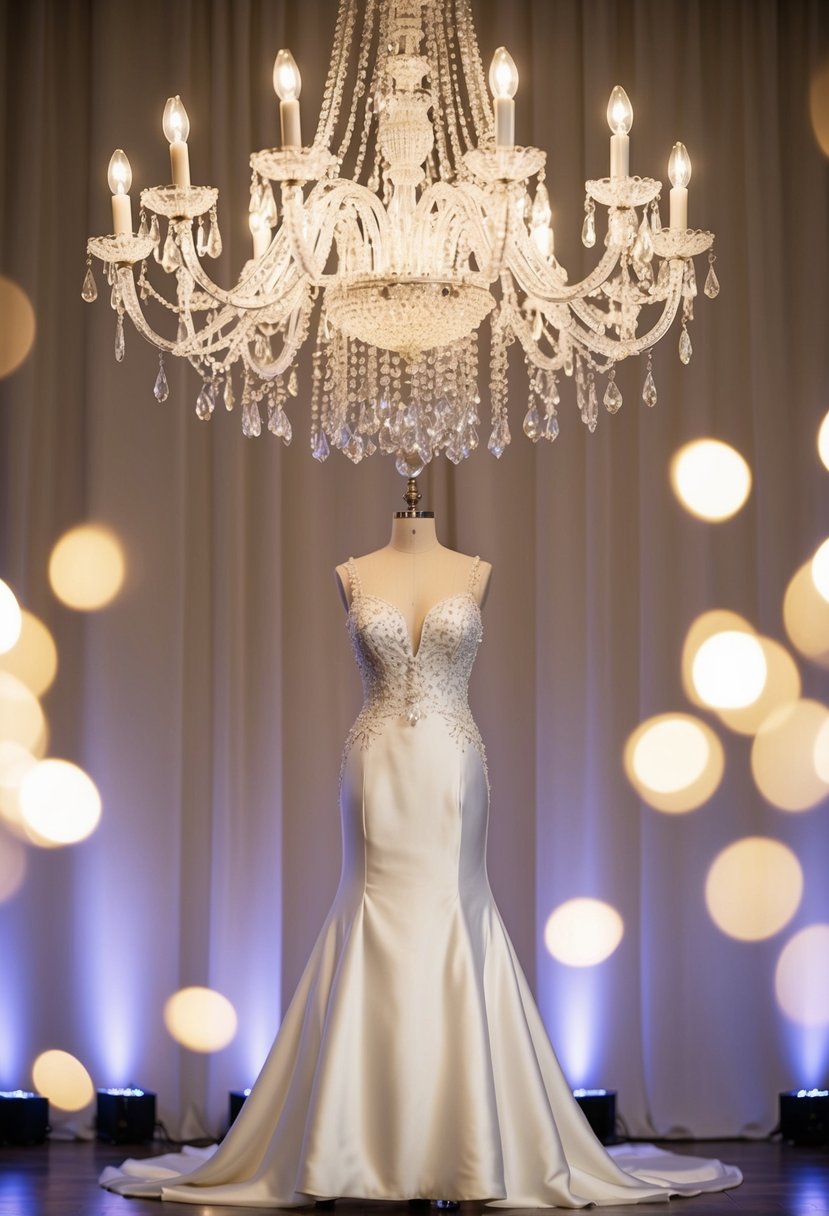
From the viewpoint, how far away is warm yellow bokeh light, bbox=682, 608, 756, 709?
4.80 meters

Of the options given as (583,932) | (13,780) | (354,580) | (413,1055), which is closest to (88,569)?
(13,780)

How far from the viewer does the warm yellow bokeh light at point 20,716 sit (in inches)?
187

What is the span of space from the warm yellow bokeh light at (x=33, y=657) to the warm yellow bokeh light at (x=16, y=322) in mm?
825

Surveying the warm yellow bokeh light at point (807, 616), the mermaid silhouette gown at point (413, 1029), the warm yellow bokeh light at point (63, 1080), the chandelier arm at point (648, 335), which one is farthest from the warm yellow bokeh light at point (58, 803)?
the chandelier arm at point (648, 335)

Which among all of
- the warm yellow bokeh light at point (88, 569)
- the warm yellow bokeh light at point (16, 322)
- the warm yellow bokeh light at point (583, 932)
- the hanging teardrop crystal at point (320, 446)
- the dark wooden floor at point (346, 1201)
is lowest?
the dark wooden floor at point (346, 1201)

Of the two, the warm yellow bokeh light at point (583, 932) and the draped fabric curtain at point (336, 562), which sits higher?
the draped fabric curtain at point (336, 562)

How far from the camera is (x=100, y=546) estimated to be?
15.8 ft

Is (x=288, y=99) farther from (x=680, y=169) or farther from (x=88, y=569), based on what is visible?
(x=88, y=569)

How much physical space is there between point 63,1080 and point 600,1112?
159cm

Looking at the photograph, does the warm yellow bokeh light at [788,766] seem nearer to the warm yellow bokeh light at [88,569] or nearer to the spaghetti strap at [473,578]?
the spaghetti strap at [473,578]

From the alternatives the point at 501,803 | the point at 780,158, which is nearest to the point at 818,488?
the point at 780,158

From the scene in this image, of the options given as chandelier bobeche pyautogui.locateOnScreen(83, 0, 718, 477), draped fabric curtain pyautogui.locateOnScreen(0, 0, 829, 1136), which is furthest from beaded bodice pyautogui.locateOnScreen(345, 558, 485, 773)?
draped fabric curtain pyautogui.locateOnScreen(0, 0, 829, 1136)

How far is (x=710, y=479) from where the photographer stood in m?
4.87

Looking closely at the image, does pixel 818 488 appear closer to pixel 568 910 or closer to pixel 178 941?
pixel 568 910
